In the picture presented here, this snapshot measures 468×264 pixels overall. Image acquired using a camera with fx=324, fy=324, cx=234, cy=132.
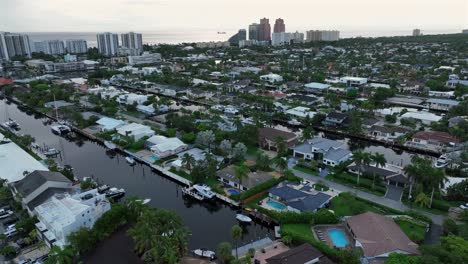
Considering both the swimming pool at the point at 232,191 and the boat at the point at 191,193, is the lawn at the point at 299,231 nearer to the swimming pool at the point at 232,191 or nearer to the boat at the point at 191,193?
the swimming pool at the point at 232,191

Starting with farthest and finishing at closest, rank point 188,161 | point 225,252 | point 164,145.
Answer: point 164,145, point 188,161, point 225,252

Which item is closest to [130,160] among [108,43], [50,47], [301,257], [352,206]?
[301,257]

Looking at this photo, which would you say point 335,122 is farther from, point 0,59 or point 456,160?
point 0,59

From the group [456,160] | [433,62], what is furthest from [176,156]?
[433,62]

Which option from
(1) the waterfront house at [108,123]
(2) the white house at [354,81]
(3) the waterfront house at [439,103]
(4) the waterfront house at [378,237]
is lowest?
(4) the waterfront house at [378,237]

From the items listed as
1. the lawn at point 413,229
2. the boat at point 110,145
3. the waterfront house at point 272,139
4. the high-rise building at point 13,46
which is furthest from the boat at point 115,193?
the high-rise building at point 13,46

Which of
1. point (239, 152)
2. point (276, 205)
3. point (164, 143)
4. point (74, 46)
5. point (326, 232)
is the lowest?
point (326, 232)

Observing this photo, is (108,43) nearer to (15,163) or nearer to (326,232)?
(15,163)
